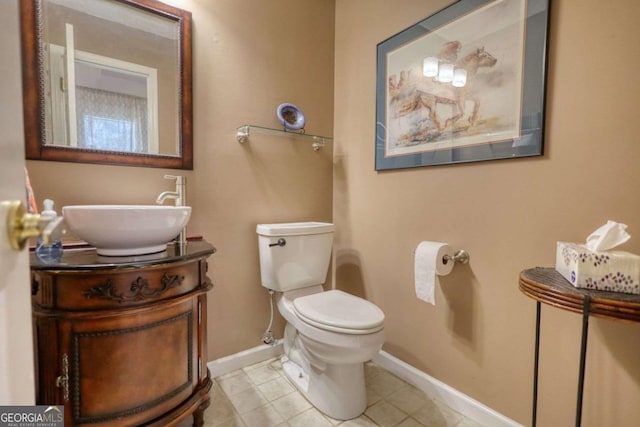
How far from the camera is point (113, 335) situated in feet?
3.14

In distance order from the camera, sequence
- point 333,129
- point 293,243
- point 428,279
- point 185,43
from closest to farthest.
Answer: point 428,279 → point 185,43 → point 293,243 → point 333,129

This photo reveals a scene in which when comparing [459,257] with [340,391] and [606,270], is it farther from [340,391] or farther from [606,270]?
[340,391]

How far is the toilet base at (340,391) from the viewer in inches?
53.4

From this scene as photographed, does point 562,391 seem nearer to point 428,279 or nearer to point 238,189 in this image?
point 428,279

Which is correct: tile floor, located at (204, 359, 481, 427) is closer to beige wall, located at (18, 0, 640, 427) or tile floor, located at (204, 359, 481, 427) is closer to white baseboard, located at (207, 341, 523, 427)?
white baseboard, located at (207, 341, 523, 427)

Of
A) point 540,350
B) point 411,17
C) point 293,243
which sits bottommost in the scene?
point 540,350

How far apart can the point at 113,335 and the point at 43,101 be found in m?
0.99

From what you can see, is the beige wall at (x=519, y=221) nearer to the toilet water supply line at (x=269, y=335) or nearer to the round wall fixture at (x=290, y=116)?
the round wall fixture at (x=290, y=116)

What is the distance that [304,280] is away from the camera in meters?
1.71

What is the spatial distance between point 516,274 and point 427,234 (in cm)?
43

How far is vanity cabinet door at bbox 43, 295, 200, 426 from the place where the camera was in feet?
3.03

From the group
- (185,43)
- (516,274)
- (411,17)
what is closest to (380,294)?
(516,274)

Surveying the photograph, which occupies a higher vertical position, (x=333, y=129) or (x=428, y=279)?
(x=333, y=129)

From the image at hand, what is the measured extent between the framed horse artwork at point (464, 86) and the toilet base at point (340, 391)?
1083 millimetres
